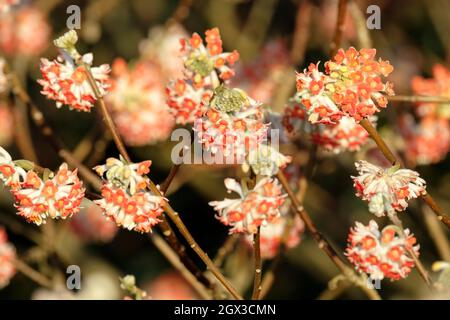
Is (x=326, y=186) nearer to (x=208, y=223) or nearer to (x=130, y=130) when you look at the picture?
(x=208, y=223)

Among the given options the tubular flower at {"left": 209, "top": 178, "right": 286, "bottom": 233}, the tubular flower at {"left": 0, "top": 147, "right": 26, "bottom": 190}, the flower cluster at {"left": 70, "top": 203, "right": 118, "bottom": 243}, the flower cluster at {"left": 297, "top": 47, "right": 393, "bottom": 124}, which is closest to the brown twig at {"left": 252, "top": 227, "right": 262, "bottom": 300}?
the tubular flower at {"left": 209, "top": 178, "right": 286, "bottom": 233}

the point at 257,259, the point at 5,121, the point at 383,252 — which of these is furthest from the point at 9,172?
the point at 5,121

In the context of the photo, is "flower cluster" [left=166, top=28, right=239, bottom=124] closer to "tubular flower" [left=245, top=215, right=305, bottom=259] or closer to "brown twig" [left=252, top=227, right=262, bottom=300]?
"brown twig" [left=252, top=227, right=262, bottom=300]

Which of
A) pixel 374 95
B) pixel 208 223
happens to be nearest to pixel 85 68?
pixel 374 95

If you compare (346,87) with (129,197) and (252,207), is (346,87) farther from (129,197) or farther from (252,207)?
(129,197)

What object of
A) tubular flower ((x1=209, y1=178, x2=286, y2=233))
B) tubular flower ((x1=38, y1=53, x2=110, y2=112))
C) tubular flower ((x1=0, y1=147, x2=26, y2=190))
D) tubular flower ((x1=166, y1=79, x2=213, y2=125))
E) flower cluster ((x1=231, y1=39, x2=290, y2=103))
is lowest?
tubular flower ((x1=209, y1=178, x2=286, y2=233))

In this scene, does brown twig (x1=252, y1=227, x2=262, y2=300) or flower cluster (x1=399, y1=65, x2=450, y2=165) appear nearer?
brown twig (x1=252, y1=227, x2=262, y2=300)
